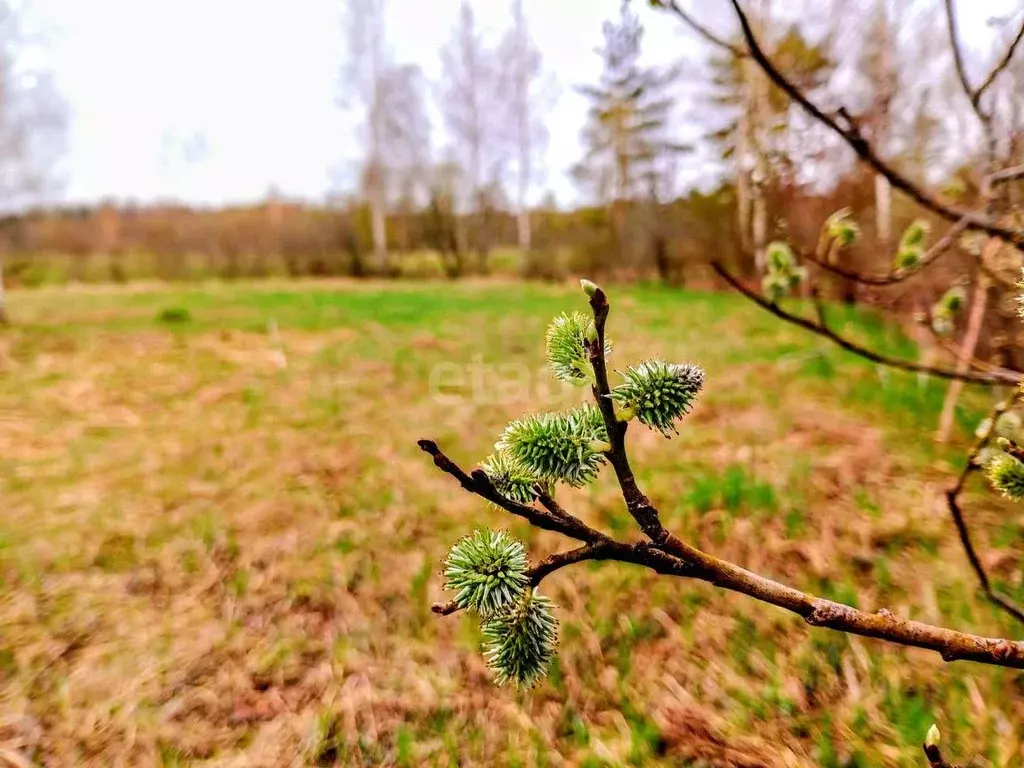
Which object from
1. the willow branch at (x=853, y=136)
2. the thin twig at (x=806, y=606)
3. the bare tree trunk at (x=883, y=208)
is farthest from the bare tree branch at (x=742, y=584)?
the bare tree trunk at (x=883, y=208)

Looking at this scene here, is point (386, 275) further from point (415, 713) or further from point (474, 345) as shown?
point (415, 713)

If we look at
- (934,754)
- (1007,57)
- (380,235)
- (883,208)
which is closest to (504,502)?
(934,754)

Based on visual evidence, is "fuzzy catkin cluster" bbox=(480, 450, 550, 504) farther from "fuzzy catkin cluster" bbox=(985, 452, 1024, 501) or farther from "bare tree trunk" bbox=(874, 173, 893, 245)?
"bare tree trunk" bbox=(874, 173, 893, 245)

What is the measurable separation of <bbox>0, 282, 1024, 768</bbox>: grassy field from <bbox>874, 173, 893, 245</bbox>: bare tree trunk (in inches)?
102

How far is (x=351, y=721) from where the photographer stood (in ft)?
5.60

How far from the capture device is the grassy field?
5.32 ft

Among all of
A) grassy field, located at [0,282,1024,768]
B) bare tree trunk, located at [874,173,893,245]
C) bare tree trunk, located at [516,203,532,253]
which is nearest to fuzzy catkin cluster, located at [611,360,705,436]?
grassy field, located at [0,282,1024,768]

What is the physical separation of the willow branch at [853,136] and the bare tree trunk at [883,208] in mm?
4930

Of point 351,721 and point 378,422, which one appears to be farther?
point 378,422

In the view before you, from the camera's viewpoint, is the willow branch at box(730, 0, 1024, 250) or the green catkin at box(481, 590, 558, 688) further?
the willow branch at box(730, 0, 1024, 250)

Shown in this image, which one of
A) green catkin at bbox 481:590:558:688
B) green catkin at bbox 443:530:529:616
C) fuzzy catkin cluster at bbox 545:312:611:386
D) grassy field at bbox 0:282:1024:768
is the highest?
fuzzy catkin cluster at bbox 545:312:611:386

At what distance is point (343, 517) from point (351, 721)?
1255 millimetres

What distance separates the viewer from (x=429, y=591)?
89.8 inches

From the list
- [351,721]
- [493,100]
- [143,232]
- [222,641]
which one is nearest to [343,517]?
[222,641]
